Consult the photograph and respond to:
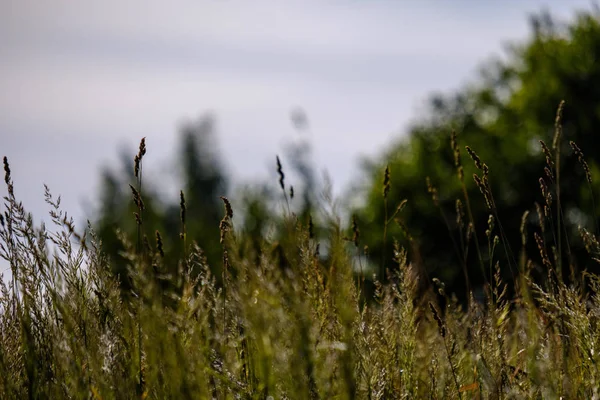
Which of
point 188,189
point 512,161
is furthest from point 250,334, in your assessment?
point 188,189

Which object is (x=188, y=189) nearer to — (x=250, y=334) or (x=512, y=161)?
(x=512, y=161)

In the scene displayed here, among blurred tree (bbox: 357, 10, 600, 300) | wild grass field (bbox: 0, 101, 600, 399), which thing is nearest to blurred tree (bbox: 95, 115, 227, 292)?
blurred tree (bbox: 357, 10, 600, 300)

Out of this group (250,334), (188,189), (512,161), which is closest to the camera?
(250,334)

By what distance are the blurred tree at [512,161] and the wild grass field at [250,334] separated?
2062cm

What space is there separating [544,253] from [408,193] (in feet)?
85.4

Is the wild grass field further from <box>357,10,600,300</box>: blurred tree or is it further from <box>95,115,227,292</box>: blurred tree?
<box>95,115,227,292</box>: blurred tree

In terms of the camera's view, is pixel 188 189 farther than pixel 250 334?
Yes

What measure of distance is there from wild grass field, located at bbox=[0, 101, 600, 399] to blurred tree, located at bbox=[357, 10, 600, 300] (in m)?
20.6

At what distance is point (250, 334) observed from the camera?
2.29 meters

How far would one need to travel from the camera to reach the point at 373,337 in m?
2.73

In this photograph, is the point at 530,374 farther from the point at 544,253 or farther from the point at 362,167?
the point at 362,167

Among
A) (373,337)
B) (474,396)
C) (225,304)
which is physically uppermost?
(225,304)

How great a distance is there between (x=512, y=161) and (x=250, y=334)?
25.5m

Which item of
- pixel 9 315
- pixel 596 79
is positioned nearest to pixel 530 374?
pixel 9 315
